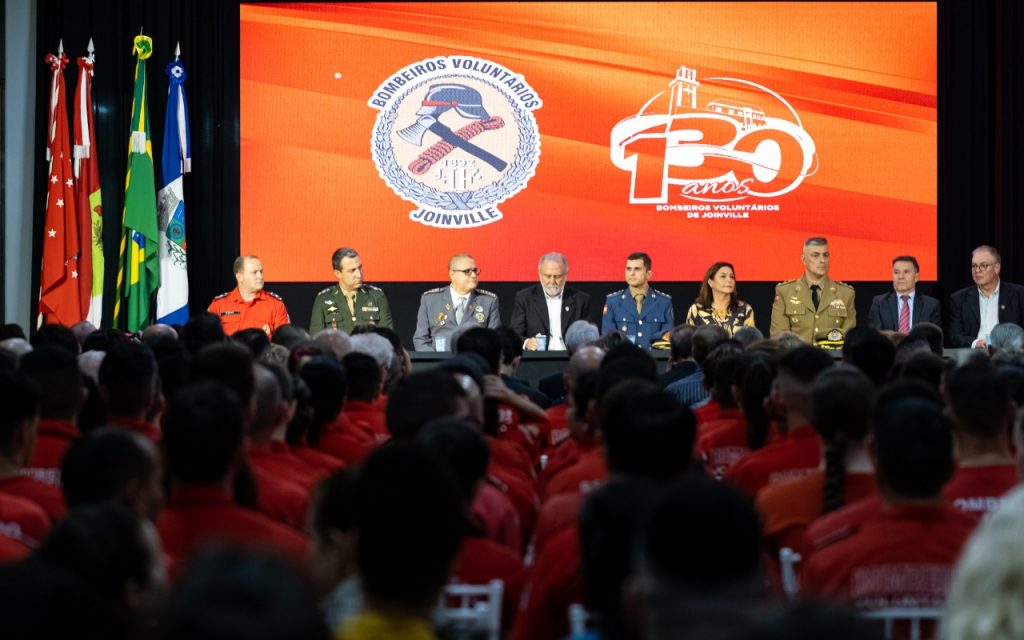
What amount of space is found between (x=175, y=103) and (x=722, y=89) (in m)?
3.86

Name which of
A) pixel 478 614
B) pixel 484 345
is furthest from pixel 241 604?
pixel 484 345

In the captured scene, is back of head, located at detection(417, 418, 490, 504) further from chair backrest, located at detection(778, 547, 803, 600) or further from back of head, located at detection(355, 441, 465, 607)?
back of head, located at detection(355, 441, 465, 607)

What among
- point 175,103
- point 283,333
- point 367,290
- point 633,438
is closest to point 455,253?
point 367,290

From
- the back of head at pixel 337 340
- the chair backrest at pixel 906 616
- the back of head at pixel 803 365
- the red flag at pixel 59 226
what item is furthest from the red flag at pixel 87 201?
the chair backrest at pixel 906 616

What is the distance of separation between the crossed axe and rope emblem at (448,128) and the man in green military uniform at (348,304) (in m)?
1.39

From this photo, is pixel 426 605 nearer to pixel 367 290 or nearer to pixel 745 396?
pixel 745 396

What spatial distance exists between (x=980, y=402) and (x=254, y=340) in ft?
10.9

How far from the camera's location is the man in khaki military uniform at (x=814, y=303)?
9461 millimetres

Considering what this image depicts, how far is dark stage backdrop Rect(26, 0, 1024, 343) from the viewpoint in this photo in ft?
33.9

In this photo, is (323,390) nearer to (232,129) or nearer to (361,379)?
(361,379)

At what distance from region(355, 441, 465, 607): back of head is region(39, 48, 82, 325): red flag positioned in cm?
863

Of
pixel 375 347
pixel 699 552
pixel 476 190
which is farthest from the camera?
pixel 476 190

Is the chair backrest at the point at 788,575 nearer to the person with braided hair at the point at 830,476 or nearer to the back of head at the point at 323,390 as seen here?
the person with braided hair at the point at 830,476

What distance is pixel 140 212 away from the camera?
1000cm
